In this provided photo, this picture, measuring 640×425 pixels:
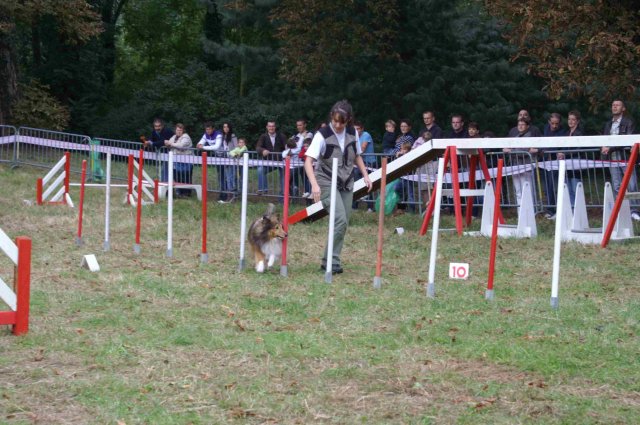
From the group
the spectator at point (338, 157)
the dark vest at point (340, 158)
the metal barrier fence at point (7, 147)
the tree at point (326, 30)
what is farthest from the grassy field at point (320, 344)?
the metal barrier fence at point (7, 147)

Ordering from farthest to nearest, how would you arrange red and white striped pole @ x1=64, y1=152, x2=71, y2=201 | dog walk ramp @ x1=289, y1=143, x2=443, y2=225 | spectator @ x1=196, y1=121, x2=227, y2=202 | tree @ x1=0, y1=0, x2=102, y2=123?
1. tree @ x1=0, y1=0, x2=102, y2=123
2. spectator @ x1=196, y1=121, x2=227, y2=202
3. red and white striped pole @ x1=64, y1=152, x2=71, y2=201
4. dog walk ramp @ x1=289, y1=143, x2=443, y2=225

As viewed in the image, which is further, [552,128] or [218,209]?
[218,209]

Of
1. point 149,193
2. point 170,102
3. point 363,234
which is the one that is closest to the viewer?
point 363,234

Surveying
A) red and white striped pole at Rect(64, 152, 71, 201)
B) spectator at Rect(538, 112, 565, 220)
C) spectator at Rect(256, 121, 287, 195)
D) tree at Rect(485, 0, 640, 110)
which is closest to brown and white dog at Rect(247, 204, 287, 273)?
tree at Rect(485, 0, 640, 110)

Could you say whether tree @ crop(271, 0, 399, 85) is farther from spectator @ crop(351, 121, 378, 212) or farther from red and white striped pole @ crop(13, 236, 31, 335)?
red and white striped pole @ crop(13, 236, 31, 335)

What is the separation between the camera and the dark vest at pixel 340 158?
422 inches

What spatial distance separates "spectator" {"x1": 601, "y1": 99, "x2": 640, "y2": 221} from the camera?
601 inches

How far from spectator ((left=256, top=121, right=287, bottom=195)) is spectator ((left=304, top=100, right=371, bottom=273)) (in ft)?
27.8

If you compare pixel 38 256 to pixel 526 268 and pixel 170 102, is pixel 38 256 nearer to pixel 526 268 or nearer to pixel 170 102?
pixel 526 268

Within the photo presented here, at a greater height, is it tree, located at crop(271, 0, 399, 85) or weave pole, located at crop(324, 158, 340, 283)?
tree, located at crop(271, 0, 399, 85)

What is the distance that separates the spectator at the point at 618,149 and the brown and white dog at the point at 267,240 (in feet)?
20.6

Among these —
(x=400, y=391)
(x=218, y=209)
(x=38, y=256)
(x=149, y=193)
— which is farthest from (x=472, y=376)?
(x=149, y=193)

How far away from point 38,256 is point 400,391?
24.0 feet

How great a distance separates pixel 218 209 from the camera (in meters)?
18.2
